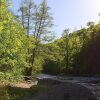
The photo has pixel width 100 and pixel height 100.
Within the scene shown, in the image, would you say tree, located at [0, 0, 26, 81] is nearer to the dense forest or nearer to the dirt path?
the dense forest

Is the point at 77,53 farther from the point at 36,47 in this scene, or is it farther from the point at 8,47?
the point at 8,47

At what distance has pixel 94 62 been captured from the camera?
5697 cm

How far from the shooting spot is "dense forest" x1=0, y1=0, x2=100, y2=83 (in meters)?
23.3

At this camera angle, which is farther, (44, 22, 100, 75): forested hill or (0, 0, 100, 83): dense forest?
(44, 22, 100, 75): forested hill

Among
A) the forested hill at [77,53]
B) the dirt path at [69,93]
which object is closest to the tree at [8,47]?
the dirt path at [69,93]

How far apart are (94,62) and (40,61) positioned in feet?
39.1

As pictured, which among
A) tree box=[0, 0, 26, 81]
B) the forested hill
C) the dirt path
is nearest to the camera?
the dirt path

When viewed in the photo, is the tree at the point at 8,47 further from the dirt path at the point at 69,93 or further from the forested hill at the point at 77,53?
the forested hill at the point at 77,53

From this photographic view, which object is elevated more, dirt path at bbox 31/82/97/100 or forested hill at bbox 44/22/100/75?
forested hill at bbox 44/22/100/75

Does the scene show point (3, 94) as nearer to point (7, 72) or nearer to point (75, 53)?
point (7, 72)

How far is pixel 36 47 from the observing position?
47.5m

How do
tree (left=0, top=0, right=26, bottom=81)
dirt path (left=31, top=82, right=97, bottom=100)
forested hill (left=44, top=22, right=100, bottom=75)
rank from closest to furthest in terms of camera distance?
dirt path (left=31, top=82, right=97, bottom=100) < tree (left=0, top=0, right=26, bottom=81) < forested hill (left=44, top=22, right=100, bottom=75)

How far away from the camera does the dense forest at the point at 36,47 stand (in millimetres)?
23328

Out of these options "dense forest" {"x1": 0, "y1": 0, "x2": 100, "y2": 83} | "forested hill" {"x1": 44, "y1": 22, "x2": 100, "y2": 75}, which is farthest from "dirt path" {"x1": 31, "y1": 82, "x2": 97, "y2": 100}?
"forested hill" {"x1": 44, "y1": 22, "x2": 100, "y2": 75}
